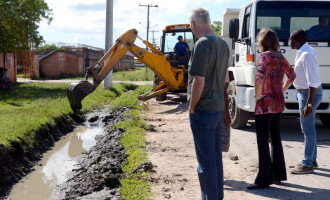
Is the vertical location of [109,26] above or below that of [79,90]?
above

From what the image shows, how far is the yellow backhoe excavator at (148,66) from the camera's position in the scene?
44.7 ft

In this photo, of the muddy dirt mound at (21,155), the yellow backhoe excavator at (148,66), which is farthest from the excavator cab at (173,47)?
the muddy dirt mound at (21,155)

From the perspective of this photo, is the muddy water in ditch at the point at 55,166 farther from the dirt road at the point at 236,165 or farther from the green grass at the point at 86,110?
the dirt road at the point at 236,165

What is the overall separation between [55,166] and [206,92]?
568 centimetres

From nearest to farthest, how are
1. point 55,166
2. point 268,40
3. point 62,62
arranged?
1. point 268,40
2. point 55,166
3. point 62,62

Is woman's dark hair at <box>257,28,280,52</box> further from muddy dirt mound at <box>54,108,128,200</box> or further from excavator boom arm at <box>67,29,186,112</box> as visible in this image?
excavator boom arm at <box>67,29,186,112</box>

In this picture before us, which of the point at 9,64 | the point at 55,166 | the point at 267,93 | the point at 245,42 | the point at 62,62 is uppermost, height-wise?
the point at 245,42

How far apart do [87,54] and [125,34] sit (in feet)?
120

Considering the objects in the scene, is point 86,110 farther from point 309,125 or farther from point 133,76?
point 133,76

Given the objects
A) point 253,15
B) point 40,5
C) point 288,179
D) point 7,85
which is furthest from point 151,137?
point 40,5

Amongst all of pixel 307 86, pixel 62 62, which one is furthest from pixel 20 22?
pixel 307 86

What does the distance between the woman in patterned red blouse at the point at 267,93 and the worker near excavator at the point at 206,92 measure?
106 cm

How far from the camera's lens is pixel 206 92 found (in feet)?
15.3

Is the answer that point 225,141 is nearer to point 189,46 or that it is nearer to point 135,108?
point 135,108
